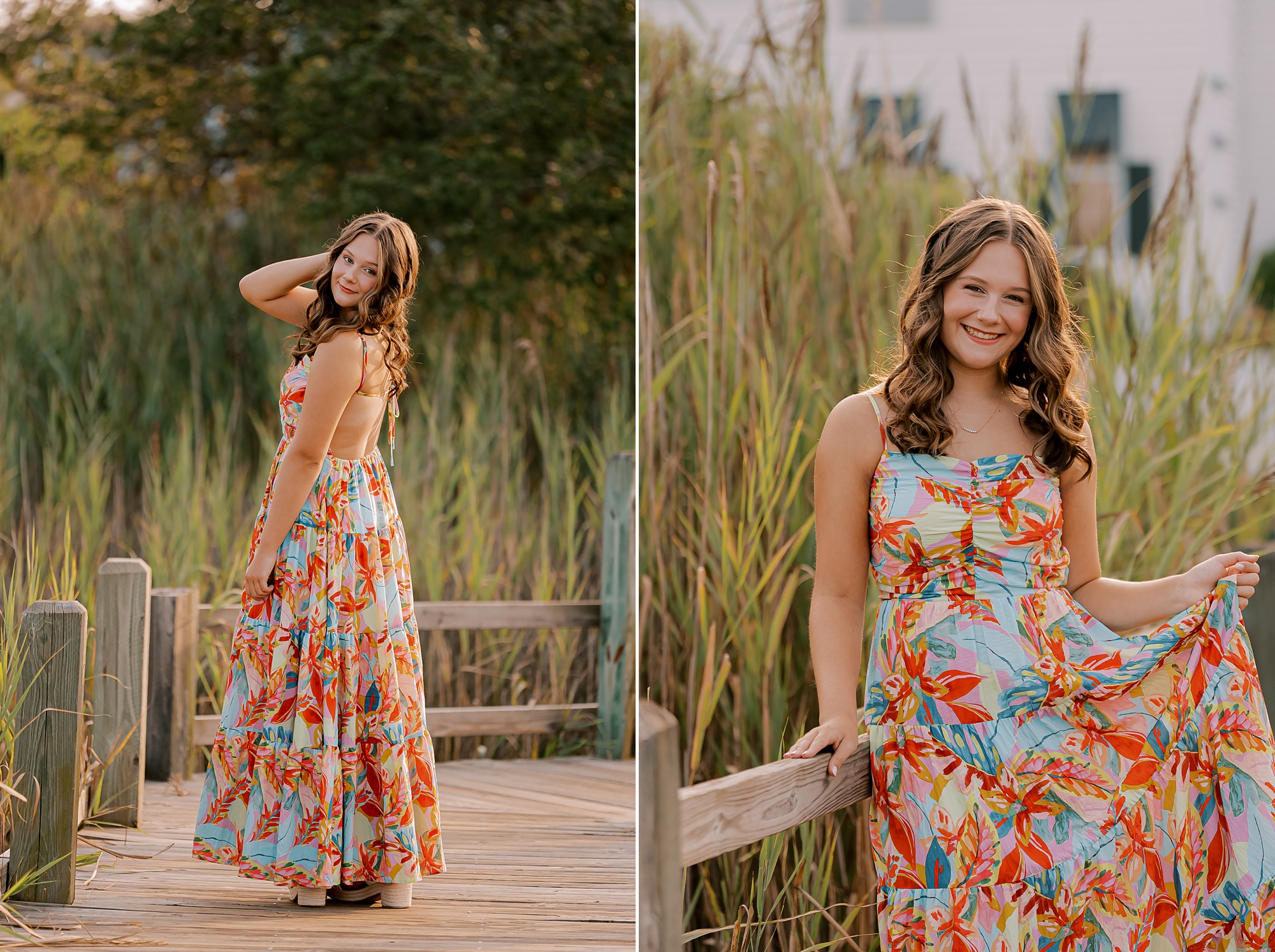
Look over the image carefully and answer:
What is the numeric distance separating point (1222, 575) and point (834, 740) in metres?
0.67

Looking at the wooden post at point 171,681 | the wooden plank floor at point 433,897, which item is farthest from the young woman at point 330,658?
the wooden post at point 171,681

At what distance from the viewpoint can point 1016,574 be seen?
5.79 ft

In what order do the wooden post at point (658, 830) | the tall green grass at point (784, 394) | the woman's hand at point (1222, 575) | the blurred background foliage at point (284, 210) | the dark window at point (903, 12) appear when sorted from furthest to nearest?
the dark window at point (903, 12) < the blurred background foliage at point (284, 210) < the tall green grass at point (784, 394) < the woman's hand at point (1222, 575) < the wooden post at point (658, 830)

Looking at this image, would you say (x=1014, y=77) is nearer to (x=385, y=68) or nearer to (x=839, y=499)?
(x=839, y=499)

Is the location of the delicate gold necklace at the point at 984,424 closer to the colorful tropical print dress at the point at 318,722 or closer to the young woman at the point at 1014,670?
the young woman at the point at 1014,670

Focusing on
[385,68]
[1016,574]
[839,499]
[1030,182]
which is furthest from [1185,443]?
[385,68]

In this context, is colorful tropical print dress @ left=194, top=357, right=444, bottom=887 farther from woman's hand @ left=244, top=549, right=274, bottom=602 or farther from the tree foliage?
the tree foliage

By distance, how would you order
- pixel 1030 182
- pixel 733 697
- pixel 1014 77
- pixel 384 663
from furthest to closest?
pixel 1030 182 < pixel 1014 77 < pixel 384 663 < pixel 733 697

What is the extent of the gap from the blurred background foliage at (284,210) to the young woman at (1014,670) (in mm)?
3095

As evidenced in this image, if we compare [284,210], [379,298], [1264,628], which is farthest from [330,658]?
[284,210]

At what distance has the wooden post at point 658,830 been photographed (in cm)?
117

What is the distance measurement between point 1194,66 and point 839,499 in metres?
12.3

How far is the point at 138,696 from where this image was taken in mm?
3131

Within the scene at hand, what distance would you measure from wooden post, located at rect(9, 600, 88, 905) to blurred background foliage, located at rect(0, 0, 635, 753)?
95.2 inches
